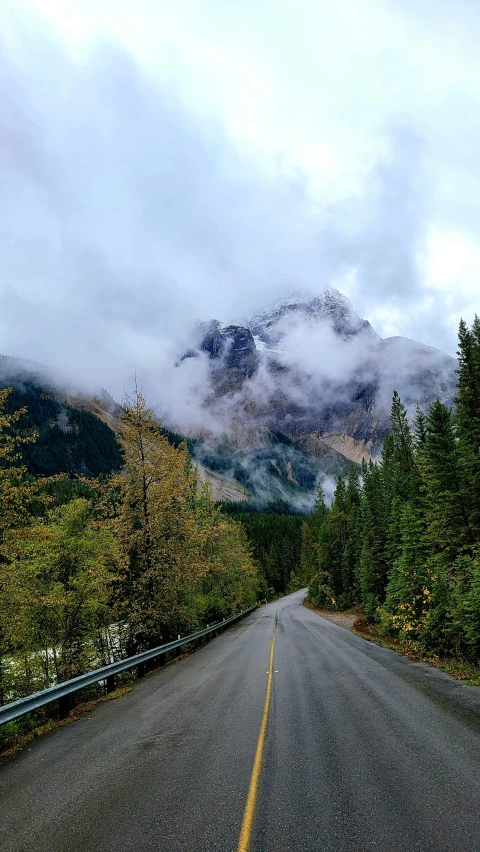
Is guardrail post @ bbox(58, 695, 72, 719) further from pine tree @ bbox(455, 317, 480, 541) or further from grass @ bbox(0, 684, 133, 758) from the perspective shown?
pine tree @ bbox(455, 317, 480, 541)

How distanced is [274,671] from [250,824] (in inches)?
404

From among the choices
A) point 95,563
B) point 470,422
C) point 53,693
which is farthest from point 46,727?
point 470,422

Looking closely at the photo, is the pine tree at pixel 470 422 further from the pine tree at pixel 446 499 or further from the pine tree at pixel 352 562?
the pine tree at pixel 352 562

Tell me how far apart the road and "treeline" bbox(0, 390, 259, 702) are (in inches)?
149

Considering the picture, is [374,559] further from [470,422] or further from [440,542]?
[470,422]

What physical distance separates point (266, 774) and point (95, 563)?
1064cm

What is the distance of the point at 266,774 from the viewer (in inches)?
233

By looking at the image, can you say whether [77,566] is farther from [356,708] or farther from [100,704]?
[356,708]

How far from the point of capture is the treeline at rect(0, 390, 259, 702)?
11.8 metres

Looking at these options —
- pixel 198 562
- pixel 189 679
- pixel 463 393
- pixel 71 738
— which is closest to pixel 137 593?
pixel 198 562

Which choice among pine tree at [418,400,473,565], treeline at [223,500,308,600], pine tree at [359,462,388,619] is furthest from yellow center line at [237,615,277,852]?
treeline at [223,500,308,600]

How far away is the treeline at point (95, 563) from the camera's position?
1180 centimetres

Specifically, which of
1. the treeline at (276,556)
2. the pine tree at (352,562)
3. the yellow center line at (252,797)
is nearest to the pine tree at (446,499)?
the yellow center line at (252,797)

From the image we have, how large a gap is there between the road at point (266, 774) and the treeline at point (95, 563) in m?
3.79
